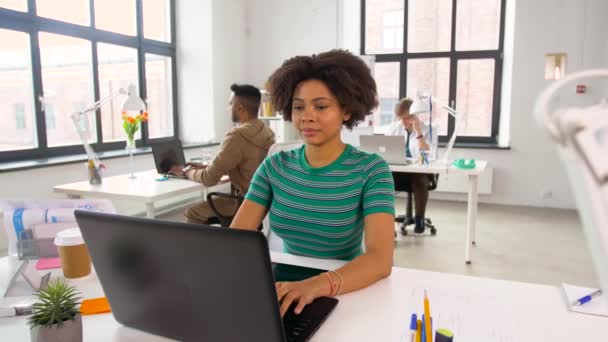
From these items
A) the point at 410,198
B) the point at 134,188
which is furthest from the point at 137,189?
the point at 410,198

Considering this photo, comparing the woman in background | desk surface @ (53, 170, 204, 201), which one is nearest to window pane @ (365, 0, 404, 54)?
the woman in background

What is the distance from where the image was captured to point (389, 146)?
3623 mm

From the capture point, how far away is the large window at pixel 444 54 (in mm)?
5414

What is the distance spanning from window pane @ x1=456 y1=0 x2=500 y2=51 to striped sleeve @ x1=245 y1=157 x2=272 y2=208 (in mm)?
4845

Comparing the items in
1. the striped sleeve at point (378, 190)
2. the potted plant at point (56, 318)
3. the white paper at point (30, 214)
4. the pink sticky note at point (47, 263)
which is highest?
the striped sleeve at point (378, 190)

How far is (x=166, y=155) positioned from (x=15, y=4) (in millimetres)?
1802

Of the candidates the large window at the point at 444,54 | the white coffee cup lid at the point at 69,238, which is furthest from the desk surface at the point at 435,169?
the white coffee cup lid at the point at 69,238

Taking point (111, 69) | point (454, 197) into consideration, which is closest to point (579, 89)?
point (454, 197)

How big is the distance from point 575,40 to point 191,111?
4455 millimetres

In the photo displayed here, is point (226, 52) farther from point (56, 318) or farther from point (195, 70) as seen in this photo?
point (56, 318)

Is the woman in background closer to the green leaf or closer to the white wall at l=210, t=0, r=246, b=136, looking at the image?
the white wall at l=210, t=0, r=246, b=136

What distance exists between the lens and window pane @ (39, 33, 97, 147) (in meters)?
3.81

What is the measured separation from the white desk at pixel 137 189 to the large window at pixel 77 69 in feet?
3.09

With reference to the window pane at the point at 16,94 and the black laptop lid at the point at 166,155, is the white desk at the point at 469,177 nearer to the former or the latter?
the black laptop lid at the point at 166,155
